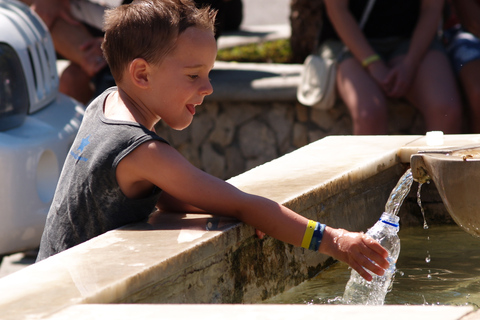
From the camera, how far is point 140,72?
2314 mm

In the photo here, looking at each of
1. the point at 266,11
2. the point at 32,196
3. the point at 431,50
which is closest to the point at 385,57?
the point at 431,50

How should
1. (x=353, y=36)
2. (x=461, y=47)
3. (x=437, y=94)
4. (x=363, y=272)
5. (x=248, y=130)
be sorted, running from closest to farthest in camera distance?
(x=363, y=272) → (x=437, y=94) → (x=353, y=36) → (x=461, y=47) → (x=248, y=130)

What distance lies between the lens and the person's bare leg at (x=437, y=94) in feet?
14.9

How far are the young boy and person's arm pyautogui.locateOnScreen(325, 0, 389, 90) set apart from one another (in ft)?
7.86

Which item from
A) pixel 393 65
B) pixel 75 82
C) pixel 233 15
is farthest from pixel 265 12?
pixel 393 65

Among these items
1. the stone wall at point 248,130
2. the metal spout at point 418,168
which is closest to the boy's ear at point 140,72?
the metal spout at point 418,168

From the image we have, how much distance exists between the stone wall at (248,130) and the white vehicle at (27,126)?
1.56 m

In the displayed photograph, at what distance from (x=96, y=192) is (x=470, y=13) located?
341 cm

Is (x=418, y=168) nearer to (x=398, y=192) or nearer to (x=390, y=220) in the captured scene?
(x=398, y=192)

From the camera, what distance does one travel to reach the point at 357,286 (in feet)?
7.76

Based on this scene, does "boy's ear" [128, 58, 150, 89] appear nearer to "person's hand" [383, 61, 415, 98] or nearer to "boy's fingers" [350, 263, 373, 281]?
"boy's fingers" [350, 263, 373, 281]

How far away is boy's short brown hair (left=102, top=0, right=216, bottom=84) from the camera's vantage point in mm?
2281

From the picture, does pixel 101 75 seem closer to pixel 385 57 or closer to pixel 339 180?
pixel 385 57

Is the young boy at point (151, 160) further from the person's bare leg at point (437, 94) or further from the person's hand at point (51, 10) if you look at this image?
the person's hand at point (51, 10)
